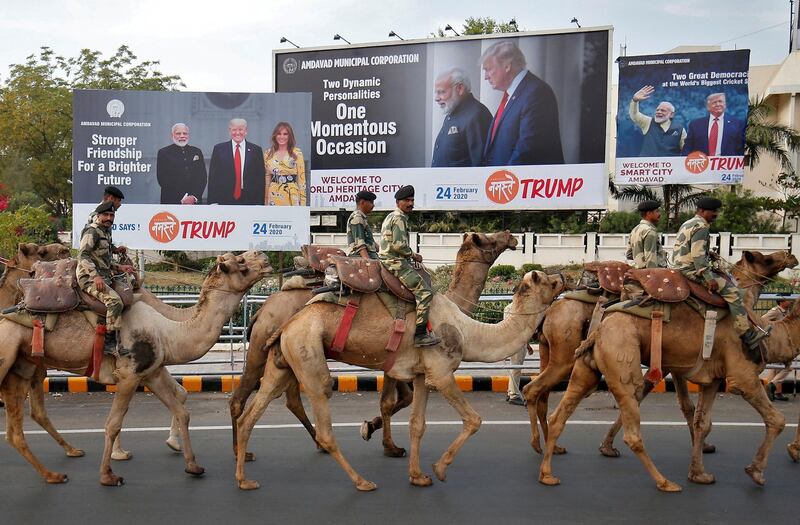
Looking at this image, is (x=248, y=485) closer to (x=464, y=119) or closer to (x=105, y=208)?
(x=105, y=208)

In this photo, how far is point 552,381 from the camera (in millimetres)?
8961

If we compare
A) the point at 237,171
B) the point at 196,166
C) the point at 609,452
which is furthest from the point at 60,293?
the point at 196,166

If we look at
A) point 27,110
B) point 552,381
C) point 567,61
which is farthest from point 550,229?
point 27,110

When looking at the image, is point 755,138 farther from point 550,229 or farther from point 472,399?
point 472,399

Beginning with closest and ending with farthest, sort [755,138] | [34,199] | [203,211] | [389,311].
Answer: [389,311], [203,211], [755,138], [34,199]

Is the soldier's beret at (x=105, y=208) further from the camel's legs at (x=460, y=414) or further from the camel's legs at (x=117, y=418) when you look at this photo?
the camel's legs at (x=460, y=414)

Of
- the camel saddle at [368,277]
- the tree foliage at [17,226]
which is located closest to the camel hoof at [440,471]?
the camel saddle at [368,277]

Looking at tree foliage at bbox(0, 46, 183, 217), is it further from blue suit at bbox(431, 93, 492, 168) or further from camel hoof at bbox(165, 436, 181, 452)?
camel hoof at bbox(165, 436, 181, 452)

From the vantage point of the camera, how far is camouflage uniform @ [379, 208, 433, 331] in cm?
810

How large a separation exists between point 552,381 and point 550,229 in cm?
2550

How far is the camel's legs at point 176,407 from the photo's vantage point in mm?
8297

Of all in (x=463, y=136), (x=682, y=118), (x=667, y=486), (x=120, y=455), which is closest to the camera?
(x=667, y=486)

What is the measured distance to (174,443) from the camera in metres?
9.19

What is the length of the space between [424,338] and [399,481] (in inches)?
55.8
